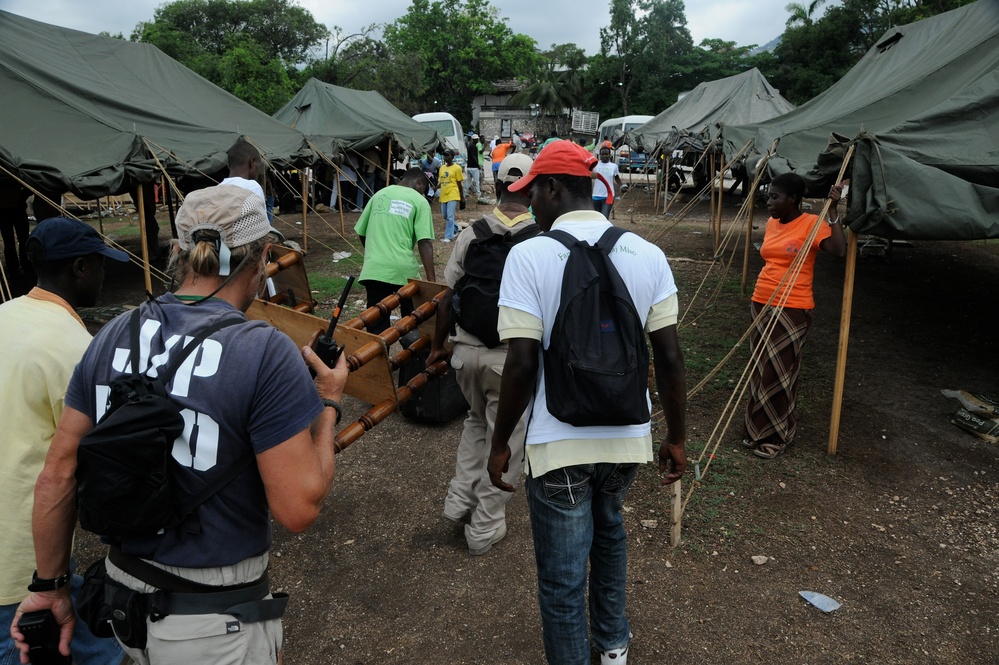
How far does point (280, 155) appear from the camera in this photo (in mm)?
9812

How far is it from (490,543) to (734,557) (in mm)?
1272

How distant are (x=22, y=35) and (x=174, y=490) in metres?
9.44

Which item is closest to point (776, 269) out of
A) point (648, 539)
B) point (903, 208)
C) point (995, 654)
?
point (903, 208)

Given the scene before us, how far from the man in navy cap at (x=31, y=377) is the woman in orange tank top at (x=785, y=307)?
139 inches

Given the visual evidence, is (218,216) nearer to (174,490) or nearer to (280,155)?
(174,490)

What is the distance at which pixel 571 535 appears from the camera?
81.8 inches

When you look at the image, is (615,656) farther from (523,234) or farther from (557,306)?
(523,234)

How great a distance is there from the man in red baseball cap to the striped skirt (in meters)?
2.09

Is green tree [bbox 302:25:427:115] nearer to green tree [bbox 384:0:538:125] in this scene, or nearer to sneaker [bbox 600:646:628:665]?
green tree [bbox 384:0:538:125]

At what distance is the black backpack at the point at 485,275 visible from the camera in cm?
308

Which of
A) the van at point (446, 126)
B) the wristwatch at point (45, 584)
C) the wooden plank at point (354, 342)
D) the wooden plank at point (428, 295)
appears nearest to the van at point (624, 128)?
the van at point (446, 126)

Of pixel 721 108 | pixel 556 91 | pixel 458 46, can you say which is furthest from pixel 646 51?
pixel 721 108

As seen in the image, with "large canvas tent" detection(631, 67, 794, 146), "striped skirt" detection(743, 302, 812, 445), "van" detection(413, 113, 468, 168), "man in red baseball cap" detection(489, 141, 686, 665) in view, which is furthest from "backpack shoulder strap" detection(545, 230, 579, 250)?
"van" detection(413, 113, 468, 168)

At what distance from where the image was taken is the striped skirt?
4.08 metres
